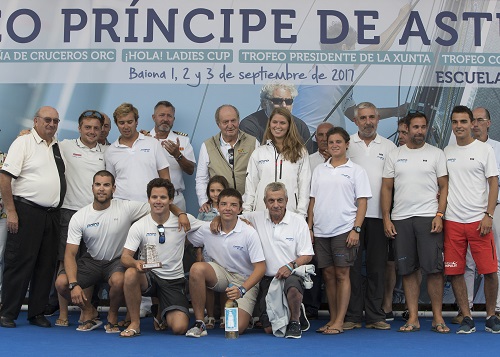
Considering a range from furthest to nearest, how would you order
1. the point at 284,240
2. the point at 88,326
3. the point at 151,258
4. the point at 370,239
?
the point at 370,239 < the point at 88,326 < the point at 284,240 < the point at 151,258

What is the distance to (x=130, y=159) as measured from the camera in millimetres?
6527

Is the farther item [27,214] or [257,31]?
[257,31]

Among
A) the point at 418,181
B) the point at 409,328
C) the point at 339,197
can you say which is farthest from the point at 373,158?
the point at 409,328

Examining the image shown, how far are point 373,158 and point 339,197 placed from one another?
57 centimetres

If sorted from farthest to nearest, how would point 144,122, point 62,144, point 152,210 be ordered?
1. point 144,122
2. point 62,144
3. point 152,210

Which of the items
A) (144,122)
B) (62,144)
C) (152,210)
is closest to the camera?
(152,210)

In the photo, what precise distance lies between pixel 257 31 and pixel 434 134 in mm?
1809

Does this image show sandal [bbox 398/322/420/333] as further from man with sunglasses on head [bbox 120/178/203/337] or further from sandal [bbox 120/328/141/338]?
sandal [bbox 120/328/141/338]

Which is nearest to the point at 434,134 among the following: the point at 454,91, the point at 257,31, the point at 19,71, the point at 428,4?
the point at 454,91

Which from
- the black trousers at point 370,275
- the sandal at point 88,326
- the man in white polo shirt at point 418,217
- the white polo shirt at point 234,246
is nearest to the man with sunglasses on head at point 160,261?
the white polo shirt at point 234,246

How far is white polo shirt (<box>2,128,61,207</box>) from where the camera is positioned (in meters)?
6.18

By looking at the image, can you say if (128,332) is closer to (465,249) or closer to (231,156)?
(231,156)

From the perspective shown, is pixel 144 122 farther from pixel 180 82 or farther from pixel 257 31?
pixel 257 31

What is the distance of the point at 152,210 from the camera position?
234 inches
